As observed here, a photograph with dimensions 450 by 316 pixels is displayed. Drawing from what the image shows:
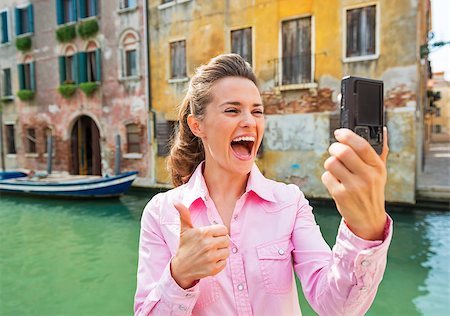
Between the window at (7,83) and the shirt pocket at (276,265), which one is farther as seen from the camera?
the window at (7,83)

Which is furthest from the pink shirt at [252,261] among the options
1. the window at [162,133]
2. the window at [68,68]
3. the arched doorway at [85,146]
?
the window at [68,68]

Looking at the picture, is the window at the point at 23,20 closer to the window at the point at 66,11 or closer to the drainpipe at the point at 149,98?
the window at the point at 66,11

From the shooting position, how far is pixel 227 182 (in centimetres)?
132

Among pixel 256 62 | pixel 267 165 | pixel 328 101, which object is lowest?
pixel 267 165

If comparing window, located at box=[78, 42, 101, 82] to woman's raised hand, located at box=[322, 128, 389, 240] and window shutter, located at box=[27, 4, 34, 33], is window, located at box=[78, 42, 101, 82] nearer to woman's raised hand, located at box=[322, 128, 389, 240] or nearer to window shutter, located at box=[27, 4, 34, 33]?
window shutter, located at box=[27, 4, 34, 33]

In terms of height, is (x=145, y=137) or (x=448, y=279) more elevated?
(x=145, y=137)

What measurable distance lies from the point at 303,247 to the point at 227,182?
13.8 inches

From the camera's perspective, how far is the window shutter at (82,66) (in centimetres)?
1230

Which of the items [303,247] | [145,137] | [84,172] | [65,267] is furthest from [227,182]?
[84,172]

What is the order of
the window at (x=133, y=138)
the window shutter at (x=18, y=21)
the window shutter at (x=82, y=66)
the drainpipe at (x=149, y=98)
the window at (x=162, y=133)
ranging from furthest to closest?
1. the window shutter at (x=18, y=21)
2. the window shutter at (x=82, y=66)
3. the window at (x=133, y=138)
4. the drainpipe at (x=149, y=98)
5. the window at (x=162, y=133)

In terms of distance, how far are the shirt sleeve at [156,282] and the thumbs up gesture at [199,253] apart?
41 millimetres

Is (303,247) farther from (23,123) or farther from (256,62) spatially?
(23,123)

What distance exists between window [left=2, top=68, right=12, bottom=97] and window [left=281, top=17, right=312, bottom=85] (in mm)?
11489

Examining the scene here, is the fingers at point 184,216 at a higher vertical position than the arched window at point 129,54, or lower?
lower
